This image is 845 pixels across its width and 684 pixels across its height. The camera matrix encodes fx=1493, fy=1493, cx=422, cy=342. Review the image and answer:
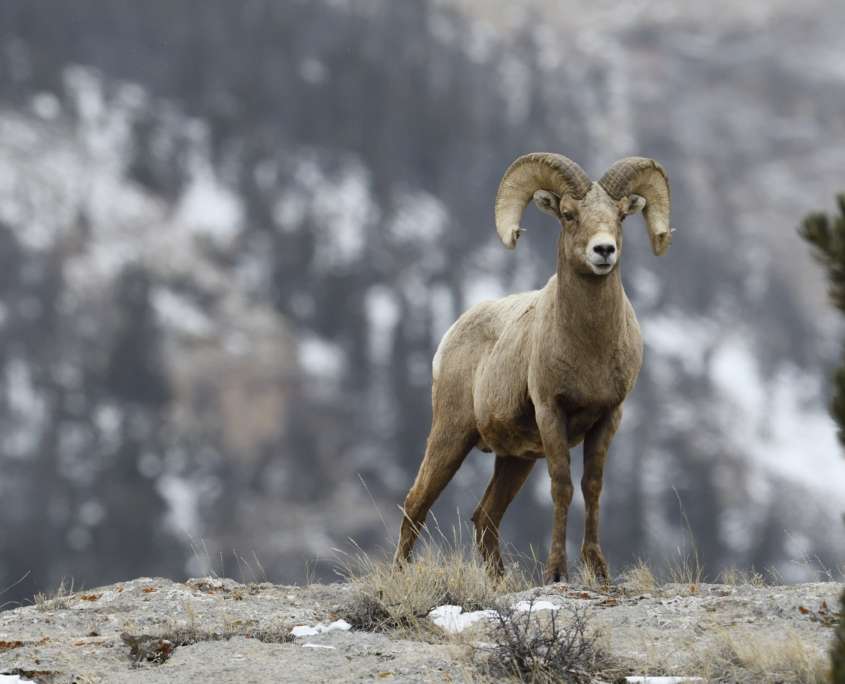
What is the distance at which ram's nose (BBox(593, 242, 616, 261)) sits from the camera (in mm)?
9234

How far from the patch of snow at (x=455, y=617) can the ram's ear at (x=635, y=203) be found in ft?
10.4

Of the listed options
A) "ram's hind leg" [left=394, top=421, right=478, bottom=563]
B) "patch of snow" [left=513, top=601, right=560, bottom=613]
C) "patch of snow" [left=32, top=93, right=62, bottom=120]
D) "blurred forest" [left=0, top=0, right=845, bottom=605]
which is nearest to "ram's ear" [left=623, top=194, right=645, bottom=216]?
"ram's hind leg" [left=394, top=421, right=478, bottom=563]

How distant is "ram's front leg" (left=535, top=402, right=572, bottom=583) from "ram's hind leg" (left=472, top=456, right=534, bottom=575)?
157 cm

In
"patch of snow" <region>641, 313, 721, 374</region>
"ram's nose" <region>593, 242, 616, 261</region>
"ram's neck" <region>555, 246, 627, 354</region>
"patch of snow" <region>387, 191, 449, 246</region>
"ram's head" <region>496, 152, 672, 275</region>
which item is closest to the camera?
"ram's nose" <region>593, 242, 616, 261</region>

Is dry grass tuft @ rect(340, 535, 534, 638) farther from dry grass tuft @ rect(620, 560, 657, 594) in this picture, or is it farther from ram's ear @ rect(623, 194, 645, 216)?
ram's ear @ rect(623, 194, 645, 216)

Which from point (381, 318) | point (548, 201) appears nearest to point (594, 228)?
point (548, 201)

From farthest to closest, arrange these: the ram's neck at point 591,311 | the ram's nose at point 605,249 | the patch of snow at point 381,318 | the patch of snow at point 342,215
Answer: the patch of snow at point 342,215 < the patch of snow at point 381,318 < the ram's neck at point 591,311 < the ram's nose at point 605,249

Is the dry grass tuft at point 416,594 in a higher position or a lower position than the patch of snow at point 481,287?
lower

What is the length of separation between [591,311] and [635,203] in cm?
87

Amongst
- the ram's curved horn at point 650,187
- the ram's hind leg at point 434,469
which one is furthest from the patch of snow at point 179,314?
the ram's curved horn at point 650,187

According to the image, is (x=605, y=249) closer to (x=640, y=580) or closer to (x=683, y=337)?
(x=640, y=580)

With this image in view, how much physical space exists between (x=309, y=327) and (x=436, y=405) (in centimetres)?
10118

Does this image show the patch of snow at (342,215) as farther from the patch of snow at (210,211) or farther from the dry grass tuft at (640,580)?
the dry grass tuft at (640,580)

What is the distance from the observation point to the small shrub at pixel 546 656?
6.49 m
